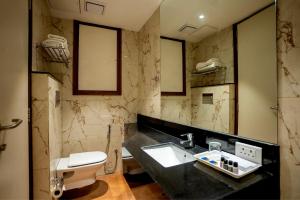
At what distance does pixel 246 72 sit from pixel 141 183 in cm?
105

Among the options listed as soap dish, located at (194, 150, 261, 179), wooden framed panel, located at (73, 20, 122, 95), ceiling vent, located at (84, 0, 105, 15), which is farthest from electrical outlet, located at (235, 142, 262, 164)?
ceiling vent, located at (84, 0, 105, 15)

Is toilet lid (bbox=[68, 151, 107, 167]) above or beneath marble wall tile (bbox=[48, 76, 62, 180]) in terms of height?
beneath

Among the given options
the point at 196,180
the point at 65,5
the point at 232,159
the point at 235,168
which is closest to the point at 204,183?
the point at 196,180

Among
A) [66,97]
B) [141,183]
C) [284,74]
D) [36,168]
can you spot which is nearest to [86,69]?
[66,97]

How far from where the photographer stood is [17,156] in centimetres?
98

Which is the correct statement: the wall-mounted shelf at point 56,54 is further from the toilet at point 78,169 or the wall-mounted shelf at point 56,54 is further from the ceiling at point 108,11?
the toilet at point 78,169

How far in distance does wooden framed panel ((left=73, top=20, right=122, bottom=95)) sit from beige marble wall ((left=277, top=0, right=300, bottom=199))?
1981 millimetres

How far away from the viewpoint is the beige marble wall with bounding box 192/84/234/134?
1.09m

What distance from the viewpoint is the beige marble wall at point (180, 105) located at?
1.48m

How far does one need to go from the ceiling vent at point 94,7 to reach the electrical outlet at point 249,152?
2.03 meters

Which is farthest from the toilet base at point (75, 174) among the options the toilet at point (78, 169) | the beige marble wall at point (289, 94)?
the beige marble wall at point (289, 94)

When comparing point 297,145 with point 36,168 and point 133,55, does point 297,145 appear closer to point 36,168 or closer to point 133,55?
point 36,168

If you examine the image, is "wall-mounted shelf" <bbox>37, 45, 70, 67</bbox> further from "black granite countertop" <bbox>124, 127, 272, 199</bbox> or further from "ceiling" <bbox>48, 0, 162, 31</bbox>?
"black granite countertop" <bbox>124, 127, 272, 199</bbox>

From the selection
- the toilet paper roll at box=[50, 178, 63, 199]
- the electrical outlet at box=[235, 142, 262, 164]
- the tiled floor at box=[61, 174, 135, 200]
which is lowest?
the tiled floor at box=[61, 174, 135, 200]
